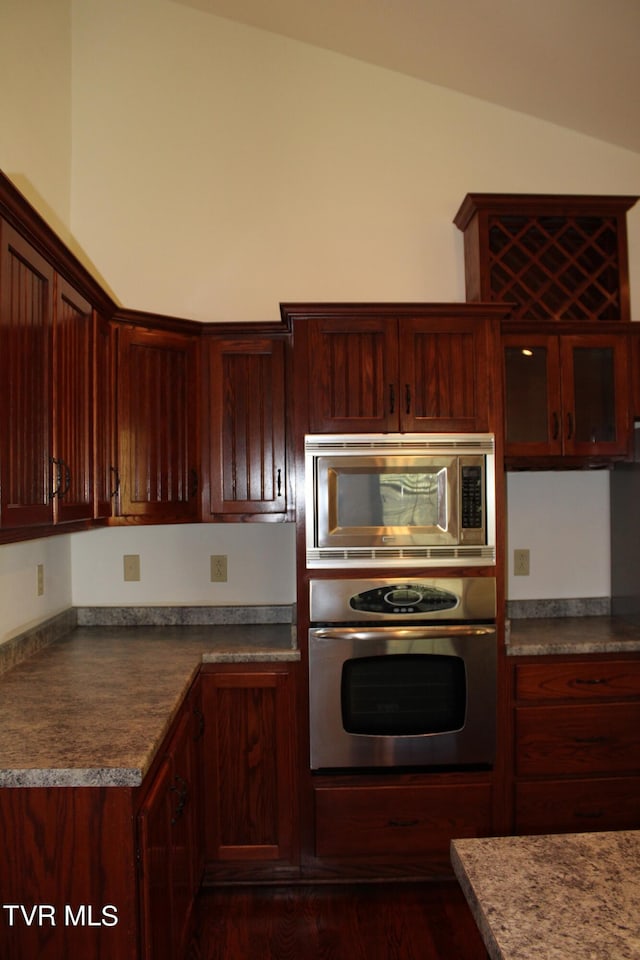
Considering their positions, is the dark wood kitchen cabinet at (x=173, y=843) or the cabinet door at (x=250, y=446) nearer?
the dark wood kitchen cabinet at (x=173, y=843)

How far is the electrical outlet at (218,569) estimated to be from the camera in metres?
2.79

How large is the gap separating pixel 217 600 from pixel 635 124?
276 cm

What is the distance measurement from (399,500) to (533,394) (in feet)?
2.50

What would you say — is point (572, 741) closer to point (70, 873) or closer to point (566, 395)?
point (566, 395)

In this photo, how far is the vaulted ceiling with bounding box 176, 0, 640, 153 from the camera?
225 centimetres

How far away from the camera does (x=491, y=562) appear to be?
230 centimetres

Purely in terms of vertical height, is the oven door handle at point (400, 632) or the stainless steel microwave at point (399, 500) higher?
the stainless steel microwave at point (399, 500)

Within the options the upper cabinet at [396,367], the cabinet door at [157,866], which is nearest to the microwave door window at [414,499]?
the upper cabinet at [396,367]

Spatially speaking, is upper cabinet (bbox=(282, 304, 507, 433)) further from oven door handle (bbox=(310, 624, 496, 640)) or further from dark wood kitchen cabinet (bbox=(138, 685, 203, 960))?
dark wood kitchen cabinet (bbox=(138, 685, 203, 960))

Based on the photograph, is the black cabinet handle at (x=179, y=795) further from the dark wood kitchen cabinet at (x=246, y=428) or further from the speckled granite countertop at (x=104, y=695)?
the dark wood kitchen cabinet at (x=246, y=428)

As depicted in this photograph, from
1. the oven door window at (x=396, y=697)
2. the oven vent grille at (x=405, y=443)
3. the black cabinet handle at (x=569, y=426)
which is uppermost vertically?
the black cabinet handle at (x=569, y=426)

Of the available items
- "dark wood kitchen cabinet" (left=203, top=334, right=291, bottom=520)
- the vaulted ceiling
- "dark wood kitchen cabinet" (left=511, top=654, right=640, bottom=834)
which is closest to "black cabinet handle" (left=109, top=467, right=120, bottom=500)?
"dark wood kitchen cabinet" (left=203, top=334, right=291, bottom=520)

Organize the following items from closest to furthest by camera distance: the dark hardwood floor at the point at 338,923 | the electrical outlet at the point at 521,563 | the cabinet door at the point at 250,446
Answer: the dark hardwood floor at the point at 338,923, the cabinet door at the point at 250,446, the electrical outlet at the point at 521,563

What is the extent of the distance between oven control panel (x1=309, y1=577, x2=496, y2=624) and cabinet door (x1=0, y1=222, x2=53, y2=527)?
3.25 feet
